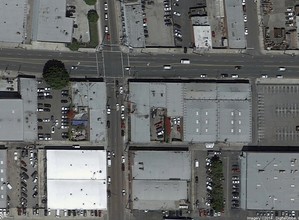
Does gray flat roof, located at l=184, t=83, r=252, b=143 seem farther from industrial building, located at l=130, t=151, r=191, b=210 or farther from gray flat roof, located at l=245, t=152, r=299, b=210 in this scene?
gray flat roof, located at l=245, t=152, r=299, b=210

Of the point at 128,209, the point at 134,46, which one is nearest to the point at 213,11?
the point at 134,46

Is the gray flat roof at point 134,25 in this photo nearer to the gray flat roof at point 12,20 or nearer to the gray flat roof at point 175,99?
the gray flat roof at point 175,99

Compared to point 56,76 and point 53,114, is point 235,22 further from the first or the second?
point 53,114

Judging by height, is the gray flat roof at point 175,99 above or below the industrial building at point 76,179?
above

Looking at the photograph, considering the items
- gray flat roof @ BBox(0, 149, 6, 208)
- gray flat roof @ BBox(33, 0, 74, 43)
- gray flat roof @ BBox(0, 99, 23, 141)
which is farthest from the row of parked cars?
gray flat roof @ BBox(0, 149, 6, 208)

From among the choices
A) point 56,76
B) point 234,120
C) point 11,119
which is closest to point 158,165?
point 234,120

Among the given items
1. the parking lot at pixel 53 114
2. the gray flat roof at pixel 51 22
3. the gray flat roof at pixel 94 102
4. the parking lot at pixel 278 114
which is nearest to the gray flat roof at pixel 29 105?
the parking lot at pixel 53 114
